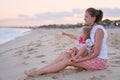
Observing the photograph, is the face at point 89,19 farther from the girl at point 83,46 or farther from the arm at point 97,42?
the arm at point 97,42

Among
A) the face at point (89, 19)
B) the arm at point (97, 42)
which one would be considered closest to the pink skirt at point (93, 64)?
the arm at point (97, 42)

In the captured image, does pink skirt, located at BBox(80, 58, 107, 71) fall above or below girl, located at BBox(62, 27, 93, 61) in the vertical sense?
below

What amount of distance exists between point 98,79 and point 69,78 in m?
0.48

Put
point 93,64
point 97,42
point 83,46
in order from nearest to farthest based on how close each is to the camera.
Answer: point 97,42, point 83,46, point 93,64

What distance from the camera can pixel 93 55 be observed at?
5.04 metres

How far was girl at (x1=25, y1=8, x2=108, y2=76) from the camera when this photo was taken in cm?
500

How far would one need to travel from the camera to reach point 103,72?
16.8 ft

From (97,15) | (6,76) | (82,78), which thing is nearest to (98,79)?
(82,78)

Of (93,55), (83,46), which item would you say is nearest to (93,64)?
(93,55)

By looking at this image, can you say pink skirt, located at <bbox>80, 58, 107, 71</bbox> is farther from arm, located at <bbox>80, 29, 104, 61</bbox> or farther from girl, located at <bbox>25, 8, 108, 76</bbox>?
arm, located at <bbox>80, 29, 104, 61</bbox>

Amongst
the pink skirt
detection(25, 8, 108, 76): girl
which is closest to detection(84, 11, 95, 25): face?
detection(25, 8, 108, 76): girl

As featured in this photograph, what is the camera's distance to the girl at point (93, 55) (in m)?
5.00

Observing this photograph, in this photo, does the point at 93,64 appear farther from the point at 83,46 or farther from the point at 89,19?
the point at 89,19

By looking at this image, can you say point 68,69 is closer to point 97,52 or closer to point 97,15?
point 97,52
